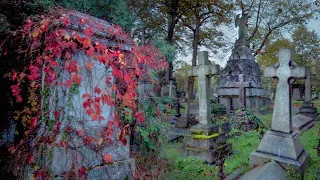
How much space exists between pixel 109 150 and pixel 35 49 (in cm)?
131

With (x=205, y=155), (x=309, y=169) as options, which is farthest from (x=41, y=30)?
(x=309, y=169)

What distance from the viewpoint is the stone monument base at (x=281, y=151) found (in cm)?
396

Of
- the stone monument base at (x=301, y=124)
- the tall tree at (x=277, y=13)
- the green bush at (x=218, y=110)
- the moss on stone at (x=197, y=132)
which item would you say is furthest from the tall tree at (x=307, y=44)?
the moss on stone at (x=197, y=132)

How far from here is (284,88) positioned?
439 cm

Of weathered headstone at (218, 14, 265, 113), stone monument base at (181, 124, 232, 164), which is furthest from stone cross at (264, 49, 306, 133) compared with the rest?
weathered headstone at (218, 14, 265, 113)

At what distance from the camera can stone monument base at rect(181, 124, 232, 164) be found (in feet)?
16.1

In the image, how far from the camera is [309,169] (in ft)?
13.3

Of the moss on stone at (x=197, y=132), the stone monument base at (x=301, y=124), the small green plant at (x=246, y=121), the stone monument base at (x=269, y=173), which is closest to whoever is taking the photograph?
the stone monument base at (x=269, y=173)

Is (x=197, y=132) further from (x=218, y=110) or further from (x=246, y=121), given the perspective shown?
(x=218, y=110)

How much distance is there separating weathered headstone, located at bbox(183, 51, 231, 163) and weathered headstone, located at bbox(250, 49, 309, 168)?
1007 millimetres

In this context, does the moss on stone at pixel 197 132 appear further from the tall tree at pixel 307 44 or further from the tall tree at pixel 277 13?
the tall tree at pixel 307 44

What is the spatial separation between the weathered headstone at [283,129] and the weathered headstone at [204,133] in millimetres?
1007

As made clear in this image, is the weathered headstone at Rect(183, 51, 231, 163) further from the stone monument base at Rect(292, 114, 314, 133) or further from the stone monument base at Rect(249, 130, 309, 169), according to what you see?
the stone monument base at Rect(292, 114, 314, 133)

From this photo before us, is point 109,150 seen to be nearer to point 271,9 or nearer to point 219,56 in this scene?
point 219,56
